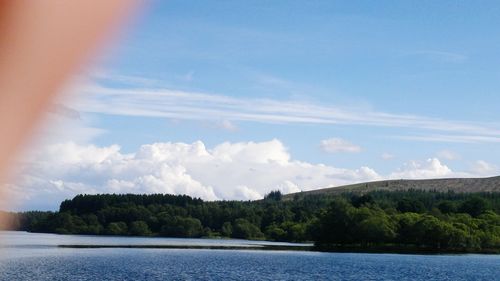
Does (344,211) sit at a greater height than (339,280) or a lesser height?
greater

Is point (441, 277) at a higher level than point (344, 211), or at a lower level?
lower

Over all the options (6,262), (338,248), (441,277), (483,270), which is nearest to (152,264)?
(6,262)

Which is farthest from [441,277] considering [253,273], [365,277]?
[253,273]

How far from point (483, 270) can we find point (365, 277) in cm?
3248

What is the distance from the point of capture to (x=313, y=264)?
12269 cm

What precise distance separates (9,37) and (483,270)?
116 meters

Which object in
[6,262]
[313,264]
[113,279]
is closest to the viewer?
[113,279]

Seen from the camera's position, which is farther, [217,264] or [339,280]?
[217,264]

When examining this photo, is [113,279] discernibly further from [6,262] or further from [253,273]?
[6,262]

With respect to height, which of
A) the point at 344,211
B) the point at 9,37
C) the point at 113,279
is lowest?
the point at 113,279

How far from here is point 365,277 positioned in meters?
97.8

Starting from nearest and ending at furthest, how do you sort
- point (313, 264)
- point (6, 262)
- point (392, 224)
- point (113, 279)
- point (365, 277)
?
1. point (113, 279)
2. point (365, 277)
3. point (6, 262)
4. point (313, 264)
5. point (392, 224)

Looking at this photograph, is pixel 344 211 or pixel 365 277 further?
pixel 344 211

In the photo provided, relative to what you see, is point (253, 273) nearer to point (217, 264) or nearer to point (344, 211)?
point (217, 264)
